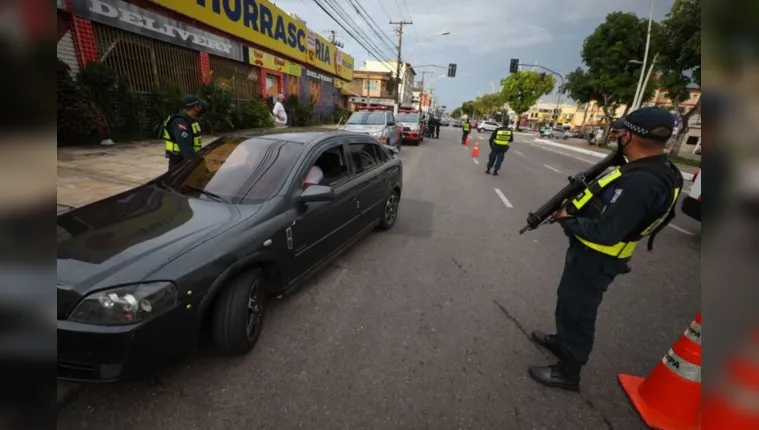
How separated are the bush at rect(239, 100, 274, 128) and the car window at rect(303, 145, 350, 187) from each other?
11450 millimetres

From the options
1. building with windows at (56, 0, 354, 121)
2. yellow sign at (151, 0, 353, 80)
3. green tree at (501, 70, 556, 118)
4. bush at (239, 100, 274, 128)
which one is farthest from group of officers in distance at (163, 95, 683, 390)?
green tree at (501, 70, 556, 118)

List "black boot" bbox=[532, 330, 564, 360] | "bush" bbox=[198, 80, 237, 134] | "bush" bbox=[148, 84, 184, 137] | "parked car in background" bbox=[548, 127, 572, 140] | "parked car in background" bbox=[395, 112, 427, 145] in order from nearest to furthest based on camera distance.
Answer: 1. "black boot" bbox=[532, 330, 564, 360]
2. "bush" bbox=[148, 84, 184, 137]
3. "bush" bbox=[198, 80, 237, 134]
4. "parked car in background" bbox=[395, 112, 427, 145]
5. "parked car in background" bbox=[548, 127, 572, 140]

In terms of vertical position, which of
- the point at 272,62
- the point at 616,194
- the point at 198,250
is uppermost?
the point at 272,62

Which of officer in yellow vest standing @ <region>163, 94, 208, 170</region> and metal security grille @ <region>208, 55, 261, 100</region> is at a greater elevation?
metal security grille @ <region>208, 55, 261, 100</region>

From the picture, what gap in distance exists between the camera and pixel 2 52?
0.39 meters

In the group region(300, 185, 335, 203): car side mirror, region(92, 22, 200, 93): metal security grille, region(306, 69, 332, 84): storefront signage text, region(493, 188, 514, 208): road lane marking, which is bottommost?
region(493, 188, 514, 208): road lane marking

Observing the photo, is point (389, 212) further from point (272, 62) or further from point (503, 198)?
point (272, 62)

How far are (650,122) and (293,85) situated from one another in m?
20.2

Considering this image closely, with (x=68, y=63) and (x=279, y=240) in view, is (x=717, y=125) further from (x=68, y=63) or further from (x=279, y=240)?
(x=68, y=63)

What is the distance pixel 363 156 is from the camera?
461 cm

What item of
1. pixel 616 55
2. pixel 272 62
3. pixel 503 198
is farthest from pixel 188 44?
pixel 616 55

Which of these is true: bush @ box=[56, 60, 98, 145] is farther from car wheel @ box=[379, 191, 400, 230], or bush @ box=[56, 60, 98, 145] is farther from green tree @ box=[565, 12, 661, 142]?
green tree @ box=[565, 12, 661, 142]

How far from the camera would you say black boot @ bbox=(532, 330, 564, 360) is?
2.74 metres

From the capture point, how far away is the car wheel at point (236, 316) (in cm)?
247
